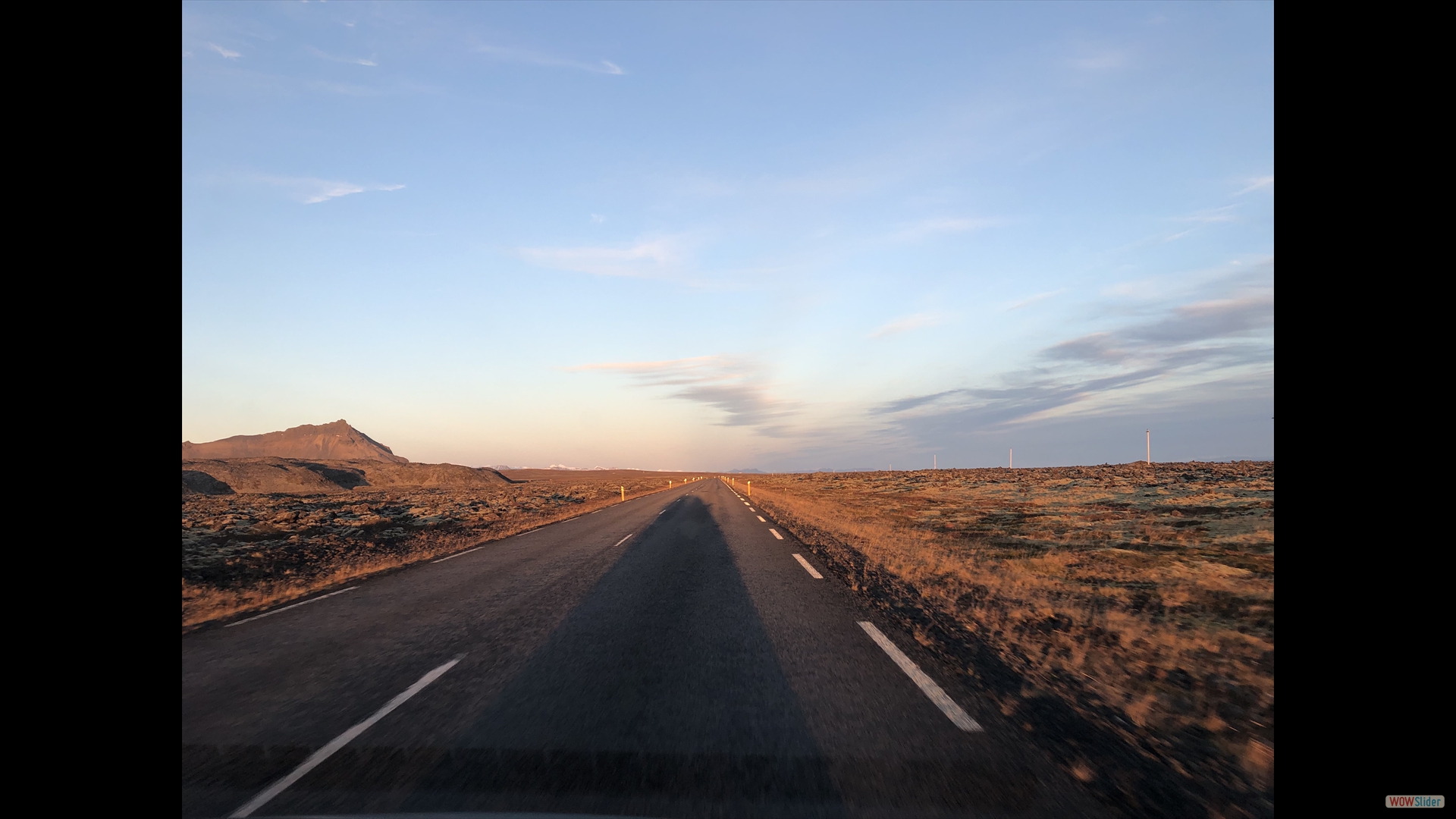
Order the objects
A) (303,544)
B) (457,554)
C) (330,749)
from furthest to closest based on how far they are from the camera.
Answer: (303,544), (457,554), (330,749)

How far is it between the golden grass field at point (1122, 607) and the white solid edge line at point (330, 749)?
4.00m

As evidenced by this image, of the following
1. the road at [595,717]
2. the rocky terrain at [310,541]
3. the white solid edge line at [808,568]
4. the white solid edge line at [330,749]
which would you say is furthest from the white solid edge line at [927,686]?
the rocky terrain at [310,541]

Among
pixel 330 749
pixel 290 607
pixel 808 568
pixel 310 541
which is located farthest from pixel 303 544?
pixel 330 749

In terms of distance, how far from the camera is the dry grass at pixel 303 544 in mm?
9641

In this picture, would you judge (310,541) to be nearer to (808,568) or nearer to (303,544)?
(303,544)

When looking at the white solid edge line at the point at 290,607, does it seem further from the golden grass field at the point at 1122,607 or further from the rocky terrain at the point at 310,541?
the golden grass field at the point at 1122,607

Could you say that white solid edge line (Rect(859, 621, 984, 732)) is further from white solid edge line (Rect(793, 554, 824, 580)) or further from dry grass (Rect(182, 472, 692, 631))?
dry grass (Rect(182, 472, 692, 631))

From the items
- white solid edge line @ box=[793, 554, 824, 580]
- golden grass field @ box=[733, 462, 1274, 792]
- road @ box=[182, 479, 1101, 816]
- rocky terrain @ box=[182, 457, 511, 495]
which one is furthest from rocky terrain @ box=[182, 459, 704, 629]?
rocky terrain @ box=[182, 457, 511, 495]
